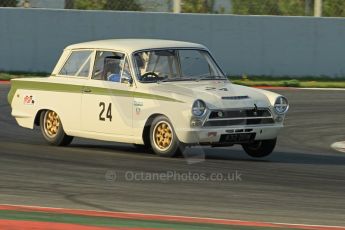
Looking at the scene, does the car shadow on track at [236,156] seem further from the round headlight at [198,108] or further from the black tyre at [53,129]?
the round headlight at [198,108]

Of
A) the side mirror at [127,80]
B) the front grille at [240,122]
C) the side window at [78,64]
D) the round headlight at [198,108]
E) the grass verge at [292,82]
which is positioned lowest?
the grass verge at [292,82]

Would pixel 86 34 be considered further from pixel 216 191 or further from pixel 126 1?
pixel 216 191

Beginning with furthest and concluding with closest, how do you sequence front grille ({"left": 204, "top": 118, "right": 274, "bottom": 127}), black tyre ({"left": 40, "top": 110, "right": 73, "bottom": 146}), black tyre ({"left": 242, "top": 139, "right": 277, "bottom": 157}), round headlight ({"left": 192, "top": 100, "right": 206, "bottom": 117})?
black tyre ({"left": 40, "top": 110, "right": 73, "bottom": 146}) → black tyre ({"left": 242, "top": 139, "right": 277, "bottom": 157}) → front grille ({"left": 204, "top": 118, "right": 274, "bottom": 127}) → round headlight ({"left": 192, "top": 100, "right": 206, "bottom": 117})

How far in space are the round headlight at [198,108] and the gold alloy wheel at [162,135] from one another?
0.43 metres

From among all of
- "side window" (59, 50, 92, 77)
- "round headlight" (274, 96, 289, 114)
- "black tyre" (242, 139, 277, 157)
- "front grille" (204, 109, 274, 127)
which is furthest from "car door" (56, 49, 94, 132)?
"round headlight" (274, 96, 289, 114)

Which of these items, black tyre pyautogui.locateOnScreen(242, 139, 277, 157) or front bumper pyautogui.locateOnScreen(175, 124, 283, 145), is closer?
front bumper pyautogui.locateOnScreen(175, 124, 283, 145)

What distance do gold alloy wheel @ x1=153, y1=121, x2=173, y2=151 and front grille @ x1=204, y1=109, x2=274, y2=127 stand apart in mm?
485

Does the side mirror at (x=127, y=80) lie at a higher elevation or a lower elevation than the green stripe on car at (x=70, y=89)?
higher

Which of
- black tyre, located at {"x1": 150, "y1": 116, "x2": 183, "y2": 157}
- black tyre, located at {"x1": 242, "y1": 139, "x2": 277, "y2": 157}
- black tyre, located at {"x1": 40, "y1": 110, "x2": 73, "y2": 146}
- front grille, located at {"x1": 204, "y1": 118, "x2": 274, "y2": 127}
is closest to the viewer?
front grille, located at {"x1": 204, "y1": 118, "x2": 274, "y2": 127}

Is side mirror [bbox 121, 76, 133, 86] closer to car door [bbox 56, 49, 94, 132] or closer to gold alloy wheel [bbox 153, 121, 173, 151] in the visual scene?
car door [bbox 56, 49, 94, 132]

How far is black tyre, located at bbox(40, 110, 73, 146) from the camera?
495 inches

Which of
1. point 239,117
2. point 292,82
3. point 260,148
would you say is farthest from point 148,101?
point 292,82

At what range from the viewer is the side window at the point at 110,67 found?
11.9 metres

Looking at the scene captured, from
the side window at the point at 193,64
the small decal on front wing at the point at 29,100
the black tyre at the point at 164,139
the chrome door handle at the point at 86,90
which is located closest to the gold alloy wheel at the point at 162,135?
the black tyre at the point at 164,139
